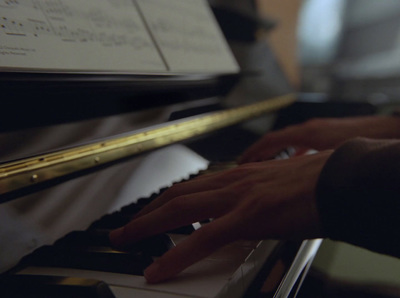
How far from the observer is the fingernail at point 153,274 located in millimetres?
440

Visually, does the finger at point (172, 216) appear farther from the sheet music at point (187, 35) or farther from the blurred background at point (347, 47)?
the blurred background at point (347, 47)

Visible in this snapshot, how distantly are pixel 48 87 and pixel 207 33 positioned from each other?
606 millimetres

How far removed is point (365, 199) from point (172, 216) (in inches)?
9.0

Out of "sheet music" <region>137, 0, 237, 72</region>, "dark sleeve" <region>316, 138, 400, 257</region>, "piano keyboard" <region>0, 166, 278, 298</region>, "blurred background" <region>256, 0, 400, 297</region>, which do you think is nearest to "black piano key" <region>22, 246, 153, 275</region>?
"piano keyboard" <region>0, 166, 278, 298</region>

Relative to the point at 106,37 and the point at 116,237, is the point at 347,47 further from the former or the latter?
the point at 116,237

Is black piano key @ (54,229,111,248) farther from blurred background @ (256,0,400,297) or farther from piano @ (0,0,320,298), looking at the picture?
blurred background @ (256,0,400,297)

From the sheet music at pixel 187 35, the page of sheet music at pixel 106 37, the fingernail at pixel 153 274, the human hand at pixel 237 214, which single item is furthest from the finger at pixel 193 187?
the sheet music at pixel 187 35

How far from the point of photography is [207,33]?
1.12 meters

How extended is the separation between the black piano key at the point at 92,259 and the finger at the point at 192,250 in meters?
0.03

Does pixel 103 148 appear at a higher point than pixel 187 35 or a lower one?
lower

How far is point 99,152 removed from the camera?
67 cm

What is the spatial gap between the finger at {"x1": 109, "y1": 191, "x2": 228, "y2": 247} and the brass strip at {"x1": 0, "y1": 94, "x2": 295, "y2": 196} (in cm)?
15

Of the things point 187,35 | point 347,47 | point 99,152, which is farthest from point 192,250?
point 347,47

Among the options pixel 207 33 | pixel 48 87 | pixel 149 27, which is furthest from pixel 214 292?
pixel 207 33
